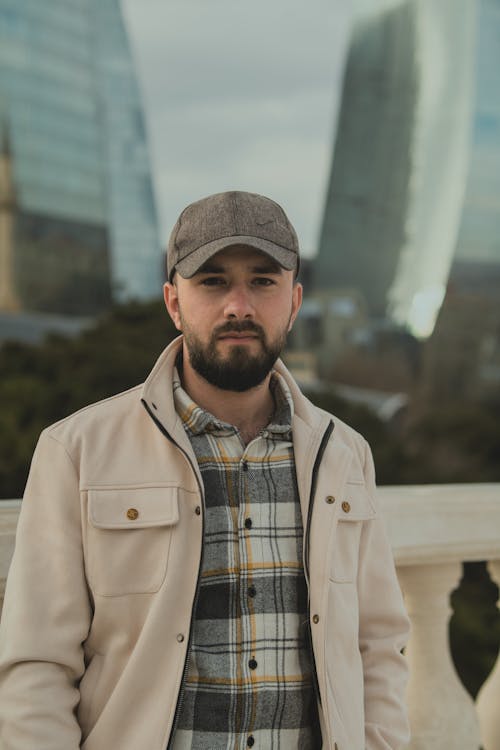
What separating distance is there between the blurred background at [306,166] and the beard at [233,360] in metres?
Result: 18.7

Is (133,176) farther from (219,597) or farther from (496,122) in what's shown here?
(219,597)

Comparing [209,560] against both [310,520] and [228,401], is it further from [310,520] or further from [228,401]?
[228,401]

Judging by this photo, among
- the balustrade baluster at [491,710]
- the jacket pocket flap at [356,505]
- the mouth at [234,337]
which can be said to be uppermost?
the mouth at [234,337]

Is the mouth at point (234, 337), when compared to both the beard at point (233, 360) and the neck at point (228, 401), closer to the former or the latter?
the beard at point (233, 360)

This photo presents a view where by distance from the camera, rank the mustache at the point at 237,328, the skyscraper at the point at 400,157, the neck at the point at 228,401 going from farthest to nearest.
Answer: the skyscraper at the point at 400,157, the neck at the point at 228,401, the mustache at the point at 237,328

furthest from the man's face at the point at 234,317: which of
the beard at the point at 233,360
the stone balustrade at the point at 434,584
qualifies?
the stone balustrade at the point at 434,584

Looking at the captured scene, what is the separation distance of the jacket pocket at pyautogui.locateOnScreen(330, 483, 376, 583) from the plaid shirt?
8 centimetres

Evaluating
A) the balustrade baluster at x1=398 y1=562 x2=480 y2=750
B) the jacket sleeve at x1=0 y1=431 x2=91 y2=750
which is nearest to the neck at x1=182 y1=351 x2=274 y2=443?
the jacket sleeve at x1=0 y1=431 x2=91 y2=750

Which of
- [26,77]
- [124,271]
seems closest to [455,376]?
[124,271]

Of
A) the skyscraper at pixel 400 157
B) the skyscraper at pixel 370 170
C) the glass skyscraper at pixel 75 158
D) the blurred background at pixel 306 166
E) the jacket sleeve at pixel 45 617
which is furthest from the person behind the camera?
the skyscraper at pixel 370 170

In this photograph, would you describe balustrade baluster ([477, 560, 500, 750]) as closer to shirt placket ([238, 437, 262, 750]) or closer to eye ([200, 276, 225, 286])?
shirt placket ([238, 437, 262, 750])

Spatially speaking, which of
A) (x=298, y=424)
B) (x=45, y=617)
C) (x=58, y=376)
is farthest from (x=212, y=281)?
(x=58, y=376)

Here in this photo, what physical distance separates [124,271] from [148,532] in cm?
2544

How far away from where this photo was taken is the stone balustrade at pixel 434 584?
8.44 feet
